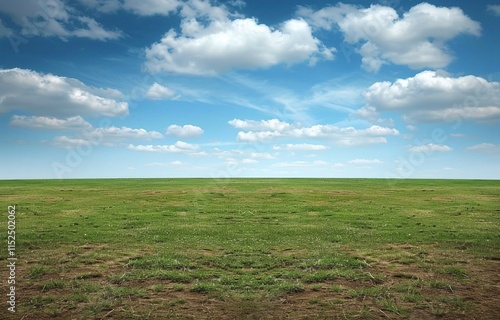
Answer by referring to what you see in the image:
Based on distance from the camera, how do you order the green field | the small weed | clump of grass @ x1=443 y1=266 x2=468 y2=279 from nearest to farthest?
the green field → the small weed → clump of grass @ x1=443 y1=266 x2=468 y2=279

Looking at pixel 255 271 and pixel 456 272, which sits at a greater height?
pixel 255 271

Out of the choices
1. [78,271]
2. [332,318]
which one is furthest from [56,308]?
[332,318]

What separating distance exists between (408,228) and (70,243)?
2346cm

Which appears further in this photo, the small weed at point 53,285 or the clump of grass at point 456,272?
the clump of grass at point 456,272

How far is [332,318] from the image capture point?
452 inches

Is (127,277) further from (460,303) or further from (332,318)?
(460,303)

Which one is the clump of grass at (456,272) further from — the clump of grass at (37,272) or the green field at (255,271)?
the clump of grass at (37,272)

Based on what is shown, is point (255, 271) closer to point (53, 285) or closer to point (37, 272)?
point (53, 285)

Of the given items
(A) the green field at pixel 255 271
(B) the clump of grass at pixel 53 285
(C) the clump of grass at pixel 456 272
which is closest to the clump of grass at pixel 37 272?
(A) the green field at pixel 255 271

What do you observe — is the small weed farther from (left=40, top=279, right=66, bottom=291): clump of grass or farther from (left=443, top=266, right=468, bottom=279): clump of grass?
(left=443, top=266, right=468, bottom=279): clump of grass

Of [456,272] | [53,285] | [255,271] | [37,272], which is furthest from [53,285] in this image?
[456,272]

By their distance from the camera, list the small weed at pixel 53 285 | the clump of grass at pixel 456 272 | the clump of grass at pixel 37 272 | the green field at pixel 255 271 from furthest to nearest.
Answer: the clump of grass at pixel 456 272 → the clump of grass at pixel 37 272 → the small weed at pixel 53 285 → the green field at pixel 255 271

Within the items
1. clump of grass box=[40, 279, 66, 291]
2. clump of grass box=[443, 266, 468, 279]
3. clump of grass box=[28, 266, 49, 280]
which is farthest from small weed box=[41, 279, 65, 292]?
clump of grass box=[443, 266, 468, 279]

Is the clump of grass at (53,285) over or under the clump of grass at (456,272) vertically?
over
